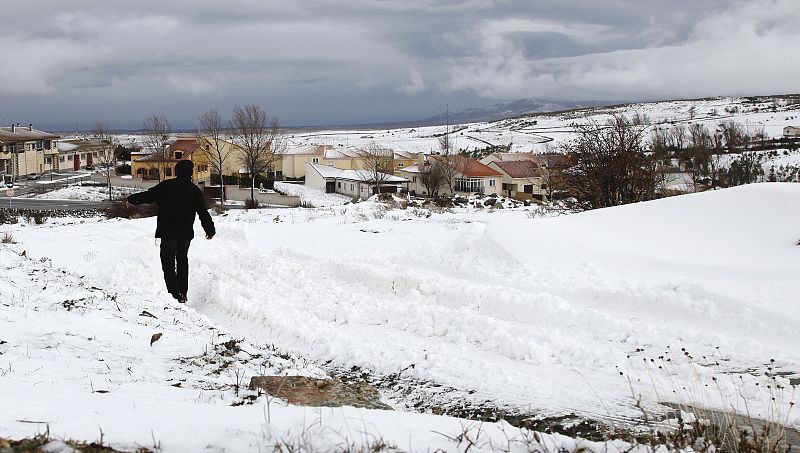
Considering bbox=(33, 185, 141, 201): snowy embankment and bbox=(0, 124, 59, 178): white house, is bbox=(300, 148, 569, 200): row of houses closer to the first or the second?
bbox=(33, 185, 141, 201): snowy embankment

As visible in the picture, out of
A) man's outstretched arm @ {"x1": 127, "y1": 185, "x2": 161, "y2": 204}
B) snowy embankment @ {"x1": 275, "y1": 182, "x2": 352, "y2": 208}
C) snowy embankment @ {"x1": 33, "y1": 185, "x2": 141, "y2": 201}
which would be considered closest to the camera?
man's outstretched arm @ {"x1": 127, "y1": 185, "x2": 161, "y2": 204}

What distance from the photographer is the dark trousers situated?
916 cm

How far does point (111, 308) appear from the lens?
7504mm

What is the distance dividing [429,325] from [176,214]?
3930mm

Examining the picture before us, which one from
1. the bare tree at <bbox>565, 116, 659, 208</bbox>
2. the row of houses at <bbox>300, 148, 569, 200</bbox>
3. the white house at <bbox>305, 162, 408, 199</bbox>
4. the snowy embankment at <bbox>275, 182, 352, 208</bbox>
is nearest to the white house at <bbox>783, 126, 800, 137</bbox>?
the row of houses at <bbox>300, 148, 569, 200</bbox>

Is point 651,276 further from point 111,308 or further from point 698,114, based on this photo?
point 698,114

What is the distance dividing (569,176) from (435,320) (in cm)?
1571

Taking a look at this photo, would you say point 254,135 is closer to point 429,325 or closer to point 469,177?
point 469,177

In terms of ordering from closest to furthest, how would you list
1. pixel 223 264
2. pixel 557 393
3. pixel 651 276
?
pixel 557 393
pixel 651 276
pixel 223 264

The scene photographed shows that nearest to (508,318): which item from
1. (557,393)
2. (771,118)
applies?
(557,393)

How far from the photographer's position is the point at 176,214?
359 inches

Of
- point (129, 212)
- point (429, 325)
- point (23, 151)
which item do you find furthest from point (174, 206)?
point (23, 151)

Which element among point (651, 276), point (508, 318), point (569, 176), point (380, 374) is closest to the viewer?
point (380, 374)

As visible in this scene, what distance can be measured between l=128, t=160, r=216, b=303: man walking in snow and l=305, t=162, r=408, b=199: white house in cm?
5708
